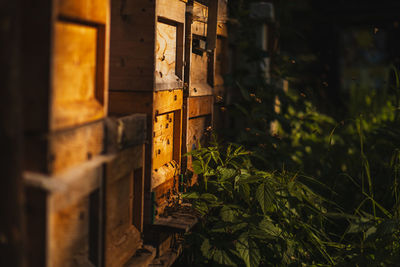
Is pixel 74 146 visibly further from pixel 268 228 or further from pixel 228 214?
pixel 268 228

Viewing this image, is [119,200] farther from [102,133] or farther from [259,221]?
[259,221]

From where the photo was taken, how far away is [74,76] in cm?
159

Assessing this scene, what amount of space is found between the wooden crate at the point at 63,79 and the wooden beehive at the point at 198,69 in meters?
1.14

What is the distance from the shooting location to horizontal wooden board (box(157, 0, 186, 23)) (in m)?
2.36

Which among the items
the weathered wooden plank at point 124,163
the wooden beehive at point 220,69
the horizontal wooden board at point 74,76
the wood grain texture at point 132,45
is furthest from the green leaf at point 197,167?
the wooden beehive at point 220,69

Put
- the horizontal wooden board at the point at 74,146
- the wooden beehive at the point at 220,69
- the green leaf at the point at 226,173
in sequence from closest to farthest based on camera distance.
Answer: the horizontal wooden board at the point at 74,146
the green leaf at the point at 226,173
the wooden beehive at the point at 220,69

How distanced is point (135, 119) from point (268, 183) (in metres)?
0.99

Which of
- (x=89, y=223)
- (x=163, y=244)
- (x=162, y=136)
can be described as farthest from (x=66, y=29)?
(x=163, y=244)

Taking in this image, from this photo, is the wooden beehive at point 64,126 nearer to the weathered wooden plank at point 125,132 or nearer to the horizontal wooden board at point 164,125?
the weathered wooden plank at point 125,132

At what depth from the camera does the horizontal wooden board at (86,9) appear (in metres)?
1.47

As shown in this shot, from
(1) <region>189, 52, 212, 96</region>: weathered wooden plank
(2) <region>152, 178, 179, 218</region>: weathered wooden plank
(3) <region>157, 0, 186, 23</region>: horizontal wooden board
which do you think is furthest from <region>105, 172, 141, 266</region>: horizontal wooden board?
(1) <region>189, 52, 212, 96</region>: weathered wooden plank

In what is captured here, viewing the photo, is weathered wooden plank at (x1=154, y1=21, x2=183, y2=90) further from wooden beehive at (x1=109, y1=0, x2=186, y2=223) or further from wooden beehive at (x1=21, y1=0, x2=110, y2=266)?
wooden beehive at (x1=21, y1=0, x2=110, y2=266)

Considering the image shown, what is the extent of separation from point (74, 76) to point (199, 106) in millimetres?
1681

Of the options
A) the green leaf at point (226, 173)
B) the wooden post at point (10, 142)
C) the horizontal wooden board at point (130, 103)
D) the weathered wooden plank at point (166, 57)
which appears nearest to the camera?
the wooden post at point (10, 142)
